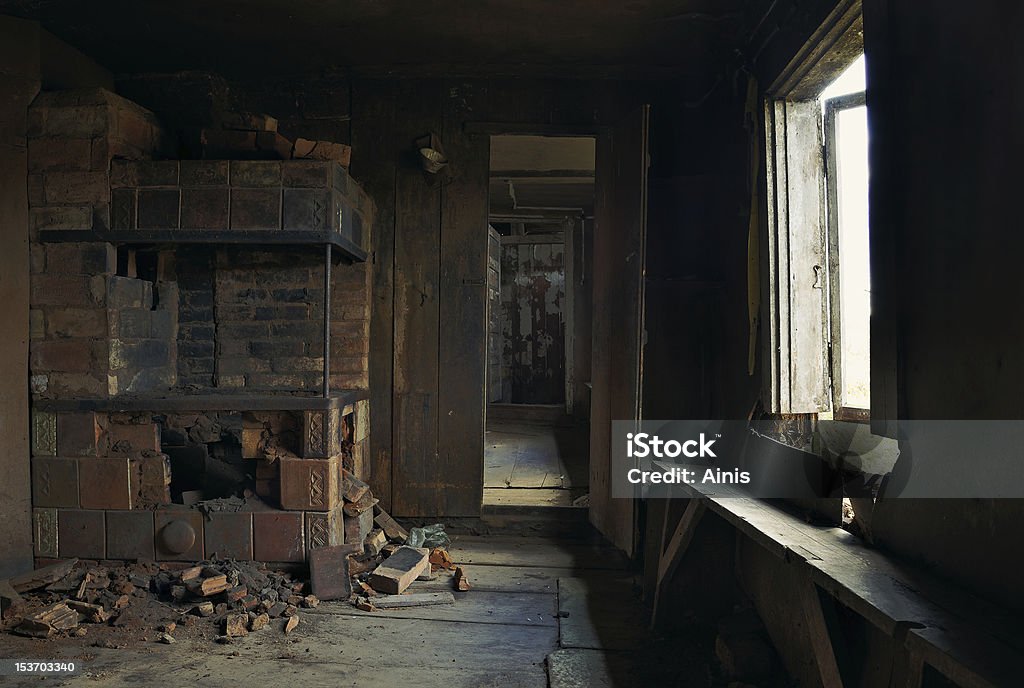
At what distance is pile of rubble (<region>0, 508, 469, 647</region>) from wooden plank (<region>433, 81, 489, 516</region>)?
2.51 ft

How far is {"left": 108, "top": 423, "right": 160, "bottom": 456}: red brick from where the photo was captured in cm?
374

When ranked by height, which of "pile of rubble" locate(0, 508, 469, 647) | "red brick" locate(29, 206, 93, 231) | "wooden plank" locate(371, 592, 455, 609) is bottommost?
"wooden plank" locate(371, 592, 455, 609)

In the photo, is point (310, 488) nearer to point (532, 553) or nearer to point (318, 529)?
point (318, 529)

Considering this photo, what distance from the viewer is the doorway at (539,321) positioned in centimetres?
566

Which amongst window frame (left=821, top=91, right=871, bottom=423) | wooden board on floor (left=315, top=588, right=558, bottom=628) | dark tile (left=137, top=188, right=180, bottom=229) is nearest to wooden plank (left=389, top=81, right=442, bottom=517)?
wooden board on floor (left=315, top=588, right=558, bottom=628)

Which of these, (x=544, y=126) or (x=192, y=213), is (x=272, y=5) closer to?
(x=192, y=213)

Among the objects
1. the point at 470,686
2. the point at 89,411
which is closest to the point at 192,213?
the point at 89,411

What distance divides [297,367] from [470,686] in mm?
2210

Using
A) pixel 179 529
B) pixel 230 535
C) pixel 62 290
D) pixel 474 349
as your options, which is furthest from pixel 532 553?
pixel 62 290

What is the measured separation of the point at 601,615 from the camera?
341cm

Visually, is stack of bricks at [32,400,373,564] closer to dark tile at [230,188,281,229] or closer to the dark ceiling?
dark tile at [230,188,281,229]

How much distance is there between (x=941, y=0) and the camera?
197 centimetres

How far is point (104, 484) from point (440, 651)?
2065 mm

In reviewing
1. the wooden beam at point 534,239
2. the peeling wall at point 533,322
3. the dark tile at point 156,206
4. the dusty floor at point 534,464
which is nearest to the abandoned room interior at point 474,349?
the dark tile at point 156,206
